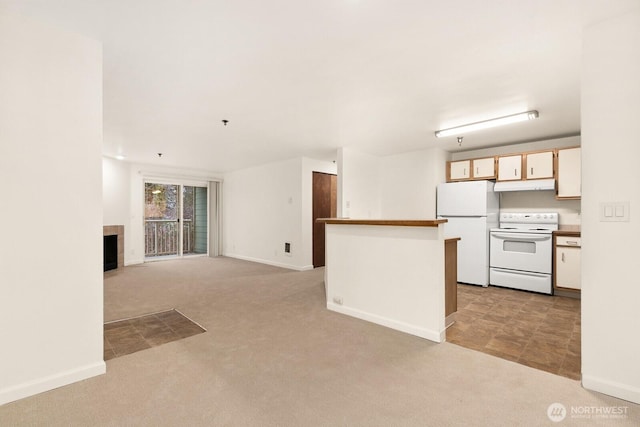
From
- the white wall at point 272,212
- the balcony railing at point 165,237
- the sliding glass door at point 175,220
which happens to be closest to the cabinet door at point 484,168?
the white wall at point 272,212

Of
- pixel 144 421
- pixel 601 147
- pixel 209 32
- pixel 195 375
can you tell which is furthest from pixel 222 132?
pixel 601 147

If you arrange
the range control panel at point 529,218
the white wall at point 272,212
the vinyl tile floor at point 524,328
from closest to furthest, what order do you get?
1. the vinyl tile floor at point 524,328
2. the range control panel at point 529,218
3. the white wall at point 272,212

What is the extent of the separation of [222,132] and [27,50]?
259cm

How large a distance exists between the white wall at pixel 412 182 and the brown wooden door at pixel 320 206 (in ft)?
3.82

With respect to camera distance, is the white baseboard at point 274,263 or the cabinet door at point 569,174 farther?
the white baseboard at point 274,263

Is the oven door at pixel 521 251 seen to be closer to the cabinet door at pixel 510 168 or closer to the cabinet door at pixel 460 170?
the cabinet door at pixel 510 168

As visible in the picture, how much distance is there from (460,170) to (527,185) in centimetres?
105

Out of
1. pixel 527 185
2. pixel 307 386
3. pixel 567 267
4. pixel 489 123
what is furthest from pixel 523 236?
pixel 307 386

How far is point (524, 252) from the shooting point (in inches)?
174

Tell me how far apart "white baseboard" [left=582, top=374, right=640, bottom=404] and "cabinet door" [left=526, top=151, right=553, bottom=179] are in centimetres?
337

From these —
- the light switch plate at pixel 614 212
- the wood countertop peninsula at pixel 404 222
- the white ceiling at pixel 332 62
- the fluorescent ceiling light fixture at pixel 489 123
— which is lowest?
the wood countertop peninsula at pixel 404 222

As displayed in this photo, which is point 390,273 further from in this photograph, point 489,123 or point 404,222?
point 489,123

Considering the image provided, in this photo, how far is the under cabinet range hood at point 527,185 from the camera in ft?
14.3

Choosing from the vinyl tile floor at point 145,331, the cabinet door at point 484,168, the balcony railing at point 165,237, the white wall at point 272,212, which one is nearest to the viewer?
the vinyl tile floor at point 145,331
